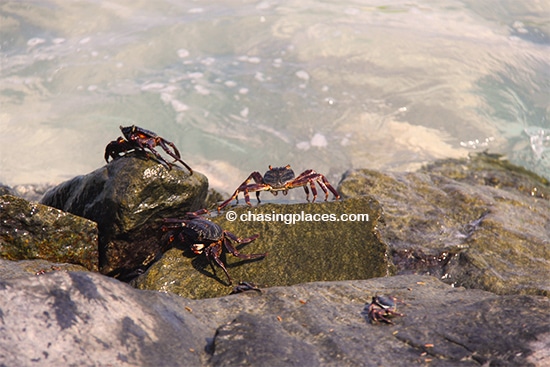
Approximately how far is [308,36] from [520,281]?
10.4 meters

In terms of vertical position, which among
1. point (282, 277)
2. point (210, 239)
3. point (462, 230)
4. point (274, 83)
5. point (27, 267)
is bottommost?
point (274, 83)

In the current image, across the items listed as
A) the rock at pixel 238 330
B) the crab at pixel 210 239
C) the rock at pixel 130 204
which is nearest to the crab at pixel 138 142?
the rock at pixel 130 204

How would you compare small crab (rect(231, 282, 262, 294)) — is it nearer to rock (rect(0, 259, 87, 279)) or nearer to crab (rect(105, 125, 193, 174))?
rock (rect(0, 259, 87, 279))

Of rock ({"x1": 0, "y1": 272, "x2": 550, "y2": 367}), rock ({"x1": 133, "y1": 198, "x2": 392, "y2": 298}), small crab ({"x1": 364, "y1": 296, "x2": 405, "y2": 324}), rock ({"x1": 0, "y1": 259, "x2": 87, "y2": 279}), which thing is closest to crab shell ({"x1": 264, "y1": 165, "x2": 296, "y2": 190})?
rock ({"x1": 133, "y1": 198, "x2": 392, "y2": 298})

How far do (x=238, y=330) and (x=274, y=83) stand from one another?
10022mm

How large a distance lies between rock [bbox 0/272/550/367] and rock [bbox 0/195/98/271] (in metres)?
1.98

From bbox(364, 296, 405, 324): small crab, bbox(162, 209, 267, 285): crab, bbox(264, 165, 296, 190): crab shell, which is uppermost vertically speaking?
bbox(364, 296, 405, 324): small crab

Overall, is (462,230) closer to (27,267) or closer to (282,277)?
(282,277)

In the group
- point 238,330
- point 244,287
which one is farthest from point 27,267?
point 238,330

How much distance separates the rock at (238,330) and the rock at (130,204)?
1779 millimetres

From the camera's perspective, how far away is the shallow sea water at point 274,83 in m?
10.8

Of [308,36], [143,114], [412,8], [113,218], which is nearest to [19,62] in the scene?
[143,114]

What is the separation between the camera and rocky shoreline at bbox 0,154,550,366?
2.95 meters

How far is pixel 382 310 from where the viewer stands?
3684mm
